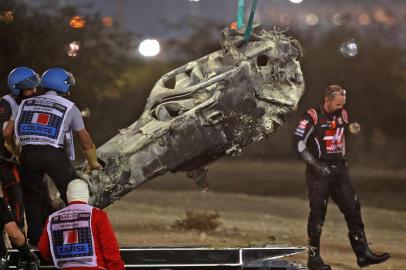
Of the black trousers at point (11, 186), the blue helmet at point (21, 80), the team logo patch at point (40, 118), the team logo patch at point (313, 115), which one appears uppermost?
the blue helmet at point (21, 80)

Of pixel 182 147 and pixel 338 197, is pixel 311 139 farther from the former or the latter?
pixel 182 147

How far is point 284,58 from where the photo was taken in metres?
12.6

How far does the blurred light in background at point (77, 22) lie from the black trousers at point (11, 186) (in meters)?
10.6

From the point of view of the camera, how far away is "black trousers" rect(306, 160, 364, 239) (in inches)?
537

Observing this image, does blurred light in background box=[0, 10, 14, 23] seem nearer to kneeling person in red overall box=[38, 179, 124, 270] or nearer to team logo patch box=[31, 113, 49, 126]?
team logo patch box=[31, 113, 49, 126]

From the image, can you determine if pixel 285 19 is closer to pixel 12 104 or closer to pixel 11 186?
pixel 12 104

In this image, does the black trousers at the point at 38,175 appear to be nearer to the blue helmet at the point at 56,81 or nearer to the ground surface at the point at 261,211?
the blue helmet at the point at 56,81

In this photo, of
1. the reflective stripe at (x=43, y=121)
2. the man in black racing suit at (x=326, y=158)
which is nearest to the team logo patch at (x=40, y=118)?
the reflective stripe at (x=43, y=121)

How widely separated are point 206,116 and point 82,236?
130 inches

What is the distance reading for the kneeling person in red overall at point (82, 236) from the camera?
912cm

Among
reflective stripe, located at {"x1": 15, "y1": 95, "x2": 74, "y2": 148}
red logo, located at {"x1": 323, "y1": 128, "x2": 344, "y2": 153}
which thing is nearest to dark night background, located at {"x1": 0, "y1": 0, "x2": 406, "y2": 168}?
red logo, located at {"x1": 323, "y1": 128, "x2": 344, "y2": 153}

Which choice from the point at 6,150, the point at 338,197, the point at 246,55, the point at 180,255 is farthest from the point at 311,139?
the point at 6,150

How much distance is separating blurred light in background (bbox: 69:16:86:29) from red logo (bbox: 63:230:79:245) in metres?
12.9

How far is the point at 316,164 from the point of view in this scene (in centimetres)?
1355
